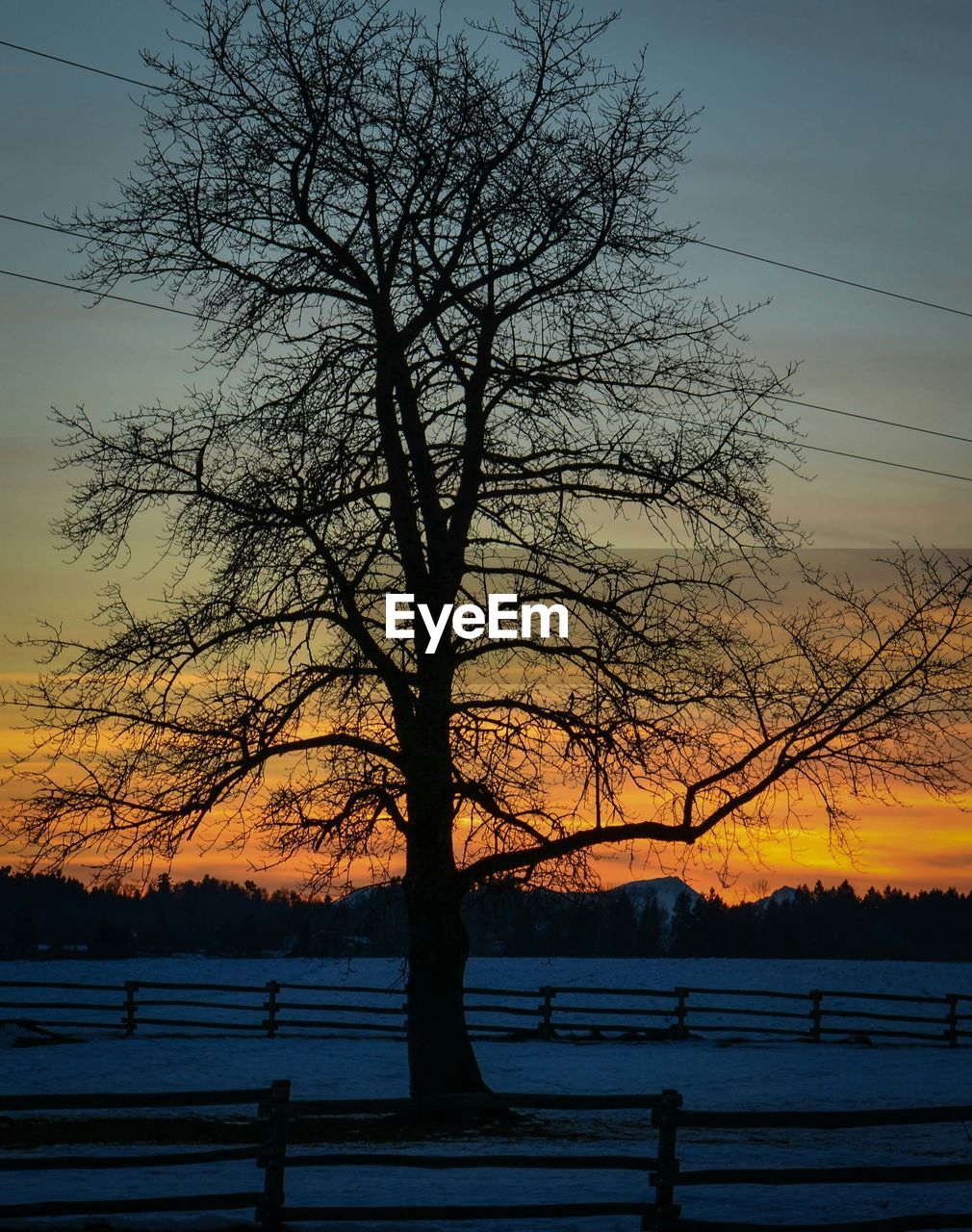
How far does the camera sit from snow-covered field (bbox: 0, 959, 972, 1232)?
1198cm

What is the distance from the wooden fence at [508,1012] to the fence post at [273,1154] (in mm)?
16011

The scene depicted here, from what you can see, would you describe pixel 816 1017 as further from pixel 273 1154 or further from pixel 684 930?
pixel 684 930

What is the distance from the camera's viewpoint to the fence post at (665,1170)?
1026cm

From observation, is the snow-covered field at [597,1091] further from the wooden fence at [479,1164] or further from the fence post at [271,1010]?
the wooden fence at [479,1164]

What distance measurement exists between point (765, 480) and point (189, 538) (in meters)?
6.64

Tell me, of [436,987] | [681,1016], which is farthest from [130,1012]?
[436,987]

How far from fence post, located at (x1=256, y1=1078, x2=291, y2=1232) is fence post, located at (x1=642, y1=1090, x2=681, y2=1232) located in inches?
109

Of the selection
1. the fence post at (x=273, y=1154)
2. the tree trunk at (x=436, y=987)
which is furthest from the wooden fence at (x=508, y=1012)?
the fence post at (x=273, y=1154)

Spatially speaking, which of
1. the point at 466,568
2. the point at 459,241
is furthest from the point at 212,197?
the point at 466,568

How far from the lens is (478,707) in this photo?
15.0m

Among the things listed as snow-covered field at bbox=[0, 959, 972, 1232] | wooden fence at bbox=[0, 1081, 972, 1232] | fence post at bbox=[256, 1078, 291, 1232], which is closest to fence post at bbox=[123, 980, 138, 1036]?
snow-covered field at bbox=[0, 959, 972, 1232]

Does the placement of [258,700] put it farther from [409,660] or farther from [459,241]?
Answer: [459,241]

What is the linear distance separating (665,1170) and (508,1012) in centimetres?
1870

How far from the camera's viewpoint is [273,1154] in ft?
31.6
